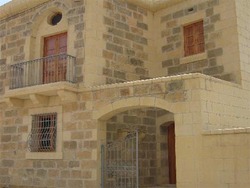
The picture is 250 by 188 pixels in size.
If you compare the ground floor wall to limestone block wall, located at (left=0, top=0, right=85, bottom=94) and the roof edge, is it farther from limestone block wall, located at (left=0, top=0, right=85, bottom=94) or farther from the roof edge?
the roof edge

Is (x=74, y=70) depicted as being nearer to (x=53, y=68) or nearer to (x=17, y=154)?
(x=53, y=68)

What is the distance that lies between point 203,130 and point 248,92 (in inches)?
123

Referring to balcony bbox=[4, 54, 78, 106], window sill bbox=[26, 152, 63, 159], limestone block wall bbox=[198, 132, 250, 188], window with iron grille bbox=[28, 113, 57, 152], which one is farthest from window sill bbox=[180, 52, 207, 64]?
window sill bbox=[26, 152, 63, 159]

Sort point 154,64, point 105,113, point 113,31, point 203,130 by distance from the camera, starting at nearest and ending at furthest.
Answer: point 203,130 < point 105,113 < point 113,31 < point 154,64

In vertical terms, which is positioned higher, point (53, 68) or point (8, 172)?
point (53, 68)

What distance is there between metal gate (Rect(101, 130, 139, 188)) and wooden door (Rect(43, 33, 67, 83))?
2618 millimetres

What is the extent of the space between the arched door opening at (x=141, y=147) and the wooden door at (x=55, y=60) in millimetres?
2152

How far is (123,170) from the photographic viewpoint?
10.4 metres

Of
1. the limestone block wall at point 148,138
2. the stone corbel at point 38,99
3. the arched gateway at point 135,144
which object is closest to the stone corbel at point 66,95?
the stone corbel at point 38,99

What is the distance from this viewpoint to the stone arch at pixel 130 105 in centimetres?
899

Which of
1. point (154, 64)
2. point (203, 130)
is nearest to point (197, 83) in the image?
point (203, 130)

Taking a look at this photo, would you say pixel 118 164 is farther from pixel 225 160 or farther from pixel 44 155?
pixel 225 160

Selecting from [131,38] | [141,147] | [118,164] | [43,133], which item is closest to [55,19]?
[131,38]

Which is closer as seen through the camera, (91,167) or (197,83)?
(197,83)
